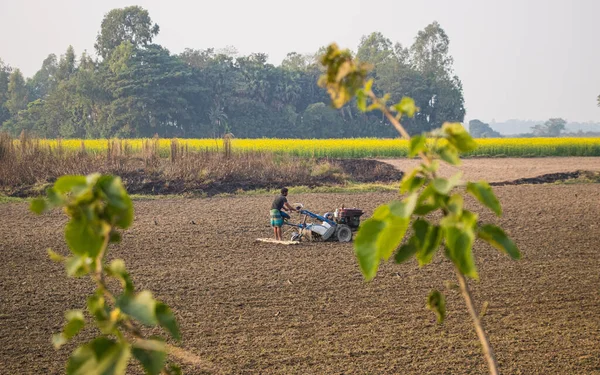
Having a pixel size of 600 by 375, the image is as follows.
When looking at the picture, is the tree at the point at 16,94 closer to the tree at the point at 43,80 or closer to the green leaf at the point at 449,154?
the tree at the point at 43,80

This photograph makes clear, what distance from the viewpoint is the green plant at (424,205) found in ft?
4.35

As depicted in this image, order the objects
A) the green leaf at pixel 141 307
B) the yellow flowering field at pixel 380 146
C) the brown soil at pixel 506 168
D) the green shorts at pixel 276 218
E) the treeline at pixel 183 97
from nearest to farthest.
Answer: the green leaf at pixel 141 307, the green shorts at pixel 276 218, the brown soil at pixel 506 168, the yellow flowering field at pixel 380 146, the treeline at pixel 183 97

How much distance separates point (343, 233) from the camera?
49.0 feet

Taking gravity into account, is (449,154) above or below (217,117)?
above

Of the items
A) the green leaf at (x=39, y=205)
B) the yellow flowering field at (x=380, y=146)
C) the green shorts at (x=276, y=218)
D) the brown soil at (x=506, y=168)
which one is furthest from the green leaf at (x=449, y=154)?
the yellow flowering field at (x=380, y=146)

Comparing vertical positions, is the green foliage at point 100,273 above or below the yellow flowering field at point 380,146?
above

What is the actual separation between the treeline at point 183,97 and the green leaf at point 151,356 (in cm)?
6174

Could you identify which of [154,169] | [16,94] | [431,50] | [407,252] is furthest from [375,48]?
[407,252]

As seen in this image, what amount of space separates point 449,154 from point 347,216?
44.3ft

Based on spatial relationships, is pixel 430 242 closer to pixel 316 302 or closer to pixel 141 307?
pixel 141 307

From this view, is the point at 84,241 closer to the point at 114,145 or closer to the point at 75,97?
the point at 114,145

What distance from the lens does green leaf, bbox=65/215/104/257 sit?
1258 millimetres

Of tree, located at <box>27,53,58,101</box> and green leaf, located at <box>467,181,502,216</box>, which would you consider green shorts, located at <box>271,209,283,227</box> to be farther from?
tree, located at <box>27,53,58,101</box>

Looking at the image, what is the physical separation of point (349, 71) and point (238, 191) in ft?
74.6
